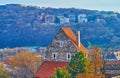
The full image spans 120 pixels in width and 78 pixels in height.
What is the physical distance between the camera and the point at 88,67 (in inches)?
2645

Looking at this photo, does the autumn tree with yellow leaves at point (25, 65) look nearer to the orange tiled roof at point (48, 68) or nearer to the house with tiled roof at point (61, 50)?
the house with tiled roof at point (61, 50)

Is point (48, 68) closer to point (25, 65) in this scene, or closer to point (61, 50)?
point (61, 50)

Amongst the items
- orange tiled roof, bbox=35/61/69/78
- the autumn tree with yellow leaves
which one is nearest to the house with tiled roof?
orange tiled roof, bbox=35/61/69/78

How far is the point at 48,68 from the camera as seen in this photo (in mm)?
81188

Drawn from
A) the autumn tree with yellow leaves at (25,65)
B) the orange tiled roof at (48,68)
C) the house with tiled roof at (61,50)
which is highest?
the house with tiled roof at (61,50)

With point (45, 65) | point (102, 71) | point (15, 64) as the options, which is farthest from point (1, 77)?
point (15, 64)

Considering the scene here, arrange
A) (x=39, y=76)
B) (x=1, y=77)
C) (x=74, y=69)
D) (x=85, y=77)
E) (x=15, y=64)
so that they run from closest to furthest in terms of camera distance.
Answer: (x=85, y=77)
(x=74, y=69)
(x=39, y=76)
(x=1, y=77)
(x=15, y=64)

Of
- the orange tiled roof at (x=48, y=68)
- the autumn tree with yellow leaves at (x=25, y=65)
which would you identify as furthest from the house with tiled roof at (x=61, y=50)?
the autumn tree with yellow leaves at (x=25, y=65)

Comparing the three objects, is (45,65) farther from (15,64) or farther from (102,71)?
(15,64)

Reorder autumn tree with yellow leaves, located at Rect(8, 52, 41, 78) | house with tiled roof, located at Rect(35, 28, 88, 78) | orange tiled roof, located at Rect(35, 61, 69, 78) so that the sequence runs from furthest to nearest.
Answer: autumn tree with yellow leaves, located at Rect(8, 52, 41, 78)
house with tiled roof, located at Rect(35, 28, 88, 78)
orange tiled roof, located at Rect(35, 61, 69, 78)

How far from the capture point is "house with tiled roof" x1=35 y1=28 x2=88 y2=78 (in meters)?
81.8

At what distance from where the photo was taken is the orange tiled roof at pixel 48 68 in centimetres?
8012

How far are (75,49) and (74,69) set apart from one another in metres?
14.7

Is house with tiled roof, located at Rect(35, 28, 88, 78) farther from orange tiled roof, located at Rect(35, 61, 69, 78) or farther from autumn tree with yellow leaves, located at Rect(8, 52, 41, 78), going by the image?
autumn tree with yellow leaves, located at Rect(8, 52, 41, 78)
